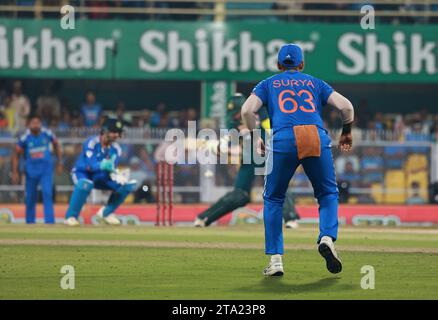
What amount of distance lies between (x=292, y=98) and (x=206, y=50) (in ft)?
59.2

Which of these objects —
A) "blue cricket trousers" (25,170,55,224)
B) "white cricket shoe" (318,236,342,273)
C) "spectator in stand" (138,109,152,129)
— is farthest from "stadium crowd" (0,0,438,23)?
"white cricket shoe" (318,236,342,273)

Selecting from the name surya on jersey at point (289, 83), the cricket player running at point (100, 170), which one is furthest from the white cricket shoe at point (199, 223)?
the name surya on jersey at point (289, 83)

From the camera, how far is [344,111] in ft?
39.7

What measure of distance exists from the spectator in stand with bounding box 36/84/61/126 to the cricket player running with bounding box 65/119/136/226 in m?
8.18

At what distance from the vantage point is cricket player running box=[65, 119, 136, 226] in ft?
70.6

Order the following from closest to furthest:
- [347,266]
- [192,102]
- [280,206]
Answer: [280,206] → [347,266] → [192,102]

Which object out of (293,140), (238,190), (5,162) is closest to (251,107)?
(293,140)

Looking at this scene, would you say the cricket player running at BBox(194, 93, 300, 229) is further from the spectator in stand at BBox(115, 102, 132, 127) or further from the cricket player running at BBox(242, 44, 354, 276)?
the spectator in stand at BBox(115, 102, 132, 127)

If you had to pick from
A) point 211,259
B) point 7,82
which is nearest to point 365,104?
point 7,82

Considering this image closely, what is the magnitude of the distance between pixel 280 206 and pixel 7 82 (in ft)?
66.9
